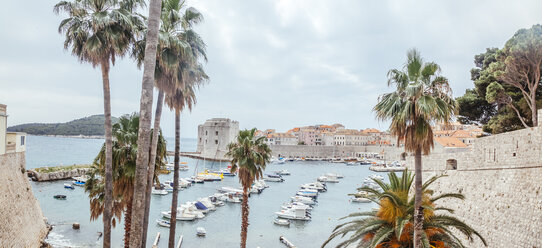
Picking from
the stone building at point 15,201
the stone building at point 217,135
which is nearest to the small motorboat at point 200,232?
the stone building at point 15,201

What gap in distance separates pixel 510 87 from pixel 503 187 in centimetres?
789

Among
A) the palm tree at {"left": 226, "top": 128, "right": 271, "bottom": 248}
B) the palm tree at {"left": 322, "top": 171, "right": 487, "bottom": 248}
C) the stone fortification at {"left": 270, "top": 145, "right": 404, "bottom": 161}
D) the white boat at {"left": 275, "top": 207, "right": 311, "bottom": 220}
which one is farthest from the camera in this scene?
the stone fortification at {"left": 270, "top": 145, "right": 404, "bottom": 161}

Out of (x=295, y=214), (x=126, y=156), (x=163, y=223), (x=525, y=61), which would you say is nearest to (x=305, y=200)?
(x=295, y=214)

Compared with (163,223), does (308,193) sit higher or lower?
lower

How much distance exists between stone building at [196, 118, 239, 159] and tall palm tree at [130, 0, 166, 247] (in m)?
95.9

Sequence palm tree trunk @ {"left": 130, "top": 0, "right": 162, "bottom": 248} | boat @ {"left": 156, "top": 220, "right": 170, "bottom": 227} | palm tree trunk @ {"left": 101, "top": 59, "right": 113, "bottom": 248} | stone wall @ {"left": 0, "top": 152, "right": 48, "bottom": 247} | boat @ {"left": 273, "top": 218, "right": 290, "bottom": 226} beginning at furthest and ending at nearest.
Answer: boat @ {"left": 273, "top": 218, "right": 290, "bottom": 226}, boat @ {"left": 156, "top": 220, "right": 170, "bottom": 227}, stone wall @ {"left": 0, "top": 152, "right": 48, "bottom": 247}, palm tree trunk @ {"left": 101, "top": 59, "right": 113, "bottom": 248}, palm tree trunk @ {"left": 130, "top": 0, "right": 162, "bottom": 248}

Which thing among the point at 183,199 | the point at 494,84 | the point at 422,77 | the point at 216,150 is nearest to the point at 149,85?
the point at 422,77

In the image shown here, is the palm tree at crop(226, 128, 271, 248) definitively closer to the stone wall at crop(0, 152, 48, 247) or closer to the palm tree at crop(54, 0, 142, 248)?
the palm tree at crop(54, 0, 142, 248)

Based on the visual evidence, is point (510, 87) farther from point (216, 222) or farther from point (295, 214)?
point (216, 222)

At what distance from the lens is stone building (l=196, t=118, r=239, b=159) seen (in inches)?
4117

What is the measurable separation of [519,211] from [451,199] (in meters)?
4.49

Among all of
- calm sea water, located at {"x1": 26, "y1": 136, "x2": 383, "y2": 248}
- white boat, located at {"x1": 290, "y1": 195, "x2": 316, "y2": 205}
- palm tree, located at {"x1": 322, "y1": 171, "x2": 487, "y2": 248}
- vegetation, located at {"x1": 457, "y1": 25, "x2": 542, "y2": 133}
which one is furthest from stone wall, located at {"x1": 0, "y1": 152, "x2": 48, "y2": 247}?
white boat, located at {"x1": 290, "y1": 195, "x2": 316, "y2": 205}

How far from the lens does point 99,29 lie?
992 centimetres

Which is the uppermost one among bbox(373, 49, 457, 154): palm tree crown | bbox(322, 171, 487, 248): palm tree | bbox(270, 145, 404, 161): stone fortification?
bbox(373, 49, 457, 154): palm tree crown
